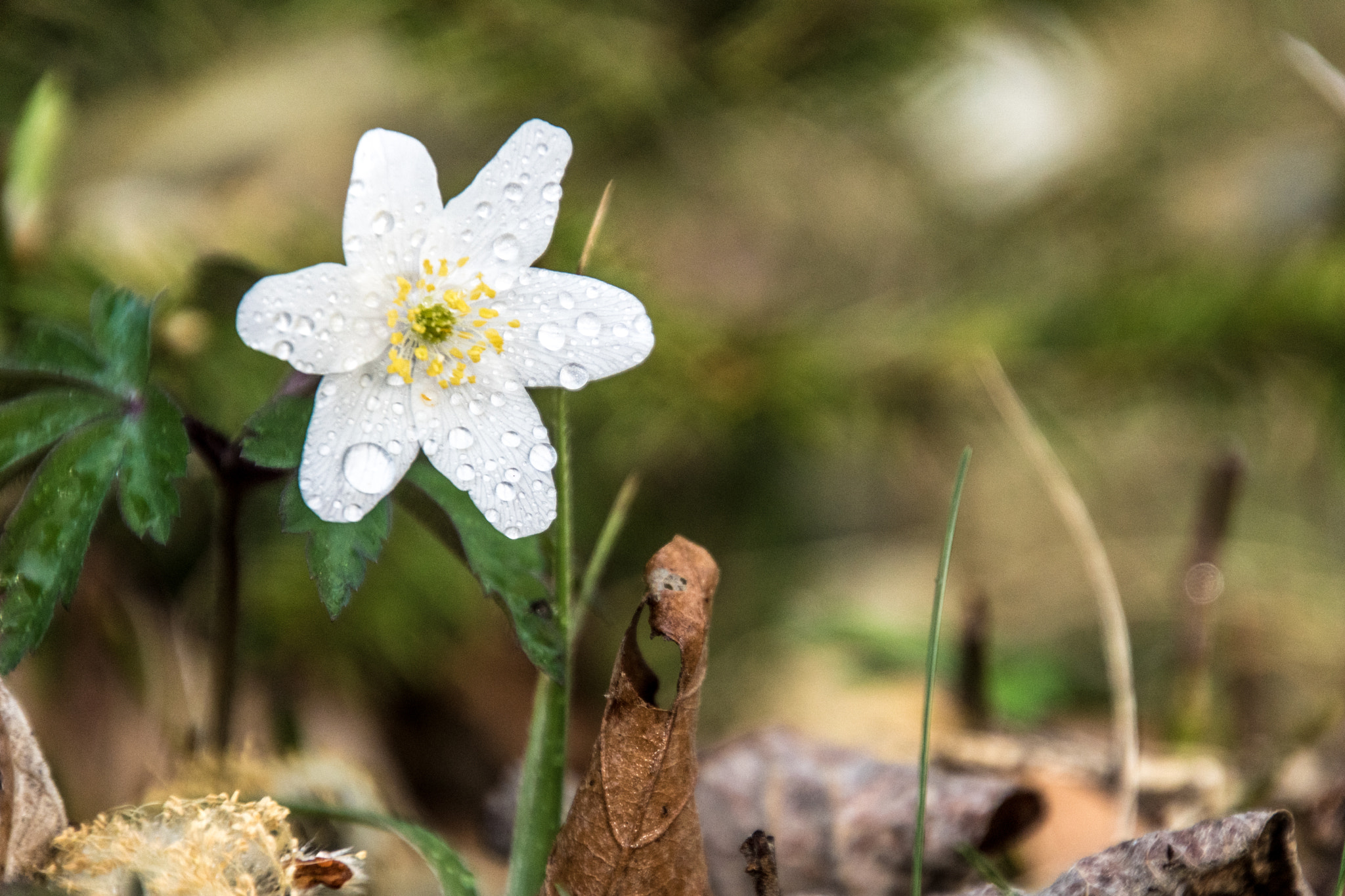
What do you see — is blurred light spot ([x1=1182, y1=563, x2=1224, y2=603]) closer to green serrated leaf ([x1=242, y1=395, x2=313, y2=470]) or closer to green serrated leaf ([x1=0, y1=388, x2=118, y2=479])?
green serrated leaf ([x1=242, y1=395, x2=313, y2=470])

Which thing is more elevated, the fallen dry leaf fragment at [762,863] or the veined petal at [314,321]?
the veined petal at [314,321]

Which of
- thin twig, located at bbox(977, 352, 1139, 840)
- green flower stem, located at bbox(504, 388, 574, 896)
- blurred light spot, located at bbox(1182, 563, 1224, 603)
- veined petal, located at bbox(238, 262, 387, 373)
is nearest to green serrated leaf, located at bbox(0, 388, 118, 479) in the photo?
veined petal, located at bbox(238, 262, 387, 373)

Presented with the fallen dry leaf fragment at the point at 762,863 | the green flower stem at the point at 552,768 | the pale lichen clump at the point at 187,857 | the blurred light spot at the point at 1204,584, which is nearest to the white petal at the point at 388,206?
the green flower stem at the point at 552,768

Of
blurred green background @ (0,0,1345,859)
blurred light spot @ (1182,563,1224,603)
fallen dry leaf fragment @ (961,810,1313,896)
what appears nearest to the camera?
fallen dry leaf fragment @ (961,810,1313,896)

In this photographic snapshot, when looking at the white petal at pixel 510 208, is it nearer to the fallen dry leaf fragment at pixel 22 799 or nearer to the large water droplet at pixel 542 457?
the large water droplet at pixel 542 457

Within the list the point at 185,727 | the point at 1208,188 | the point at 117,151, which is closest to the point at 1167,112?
the point at 1208,188

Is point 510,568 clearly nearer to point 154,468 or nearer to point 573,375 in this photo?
point 573,375
